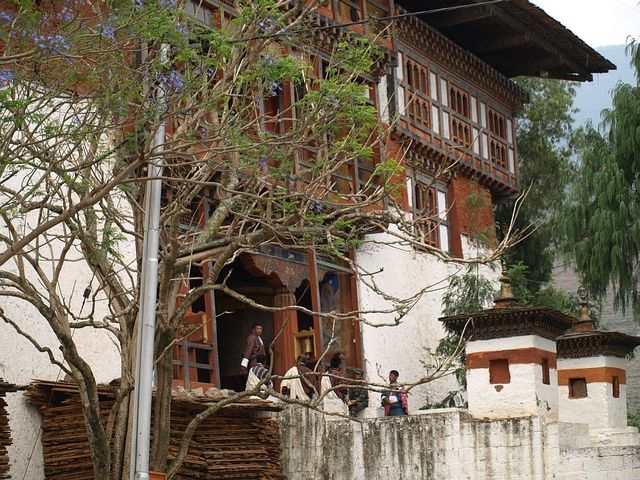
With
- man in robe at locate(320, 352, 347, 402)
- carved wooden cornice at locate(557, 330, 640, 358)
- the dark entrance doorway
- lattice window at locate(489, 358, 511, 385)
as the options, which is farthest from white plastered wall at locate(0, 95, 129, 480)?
carved wooden cornice at locate(557, 330, 640, 358)

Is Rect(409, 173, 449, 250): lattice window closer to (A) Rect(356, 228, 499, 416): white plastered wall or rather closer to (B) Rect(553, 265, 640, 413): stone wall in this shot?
(A) Rect(356, 228, 499, 416): white plastered wall

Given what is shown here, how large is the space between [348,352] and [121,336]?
12.7 meters

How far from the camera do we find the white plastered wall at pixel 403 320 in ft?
90.8

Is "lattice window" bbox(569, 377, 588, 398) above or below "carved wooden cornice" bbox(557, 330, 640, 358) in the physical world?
below

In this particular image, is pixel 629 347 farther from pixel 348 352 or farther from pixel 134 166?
pixel 134 166

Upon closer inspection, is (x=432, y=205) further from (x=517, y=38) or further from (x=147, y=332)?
(x=147, y=332)

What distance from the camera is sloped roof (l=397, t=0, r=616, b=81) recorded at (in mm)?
30234

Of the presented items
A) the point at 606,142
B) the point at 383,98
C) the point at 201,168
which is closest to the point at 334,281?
the point at 383,98

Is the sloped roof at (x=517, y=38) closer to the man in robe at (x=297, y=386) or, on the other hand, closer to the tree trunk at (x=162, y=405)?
the man in robe at (x=297, y=386)

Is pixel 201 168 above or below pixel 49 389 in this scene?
above

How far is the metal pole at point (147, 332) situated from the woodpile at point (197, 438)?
495 centimetres

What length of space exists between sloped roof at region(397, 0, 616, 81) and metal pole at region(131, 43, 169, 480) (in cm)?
1650

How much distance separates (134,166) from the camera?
40.2ft

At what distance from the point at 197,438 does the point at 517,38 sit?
15.5 m
